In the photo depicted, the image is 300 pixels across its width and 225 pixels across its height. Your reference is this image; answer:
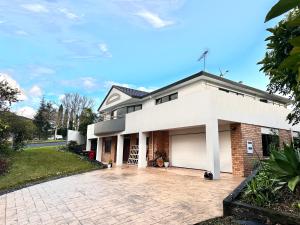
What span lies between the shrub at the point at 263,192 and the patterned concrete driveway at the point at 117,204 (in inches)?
38.4

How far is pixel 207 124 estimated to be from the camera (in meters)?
11.0

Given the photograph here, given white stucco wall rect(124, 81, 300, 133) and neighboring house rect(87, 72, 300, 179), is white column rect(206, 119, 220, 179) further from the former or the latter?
white stucco wall rect(124, 81, 300, 133)

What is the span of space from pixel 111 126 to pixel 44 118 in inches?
1403

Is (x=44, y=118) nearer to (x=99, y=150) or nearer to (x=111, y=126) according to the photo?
(x=99, y=150)

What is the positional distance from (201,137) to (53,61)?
12.1 metres

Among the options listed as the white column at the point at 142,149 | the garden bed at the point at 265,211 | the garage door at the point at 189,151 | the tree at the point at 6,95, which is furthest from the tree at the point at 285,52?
the tree at the point at 6,95

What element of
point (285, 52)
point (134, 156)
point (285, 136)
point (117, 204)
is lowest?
point (117, 204)

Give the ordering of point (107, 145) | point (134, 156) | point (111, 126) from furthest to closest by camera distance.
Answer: point (107, 145) < point (111, 126) < point (134, 156)

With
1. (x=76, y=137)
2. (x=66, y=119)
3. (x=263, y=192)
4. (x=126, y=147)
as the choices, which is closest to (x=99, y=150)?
(x=126, y=147)

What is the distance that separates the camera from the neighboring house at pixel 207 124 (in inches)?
444

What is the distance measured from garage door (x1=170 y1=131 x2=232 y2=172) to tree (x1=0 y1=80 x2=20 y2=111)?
13.2m

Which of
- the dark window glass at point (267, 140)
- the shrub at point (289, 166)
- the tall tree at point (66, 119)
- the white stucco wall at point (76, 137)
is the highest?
the tall tree at point (66, 119)

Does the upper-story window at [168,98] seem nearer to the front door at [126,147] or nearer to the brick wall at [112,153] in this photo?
the front door at [126,147]

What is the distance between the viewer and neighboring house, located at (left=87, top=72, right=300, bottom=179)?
1127cm
